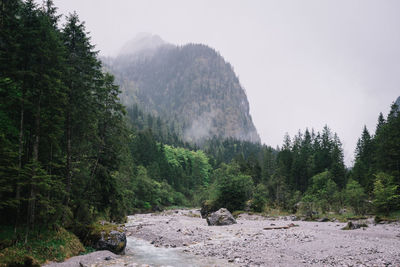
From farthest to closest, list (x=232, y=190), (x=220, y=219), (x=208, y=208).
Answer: (x=208, y=208)
(x=232, y=190)
(x=220, y=219)

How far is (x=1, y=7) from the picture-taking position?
14.5 m

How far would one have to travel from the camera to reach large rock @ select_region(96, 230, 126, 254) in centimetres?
1717

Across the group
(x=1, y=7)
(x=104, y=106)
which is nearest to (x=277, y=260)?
(x=104, y=106)

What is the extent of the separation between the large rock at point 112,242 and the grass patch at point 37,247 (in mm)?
1281

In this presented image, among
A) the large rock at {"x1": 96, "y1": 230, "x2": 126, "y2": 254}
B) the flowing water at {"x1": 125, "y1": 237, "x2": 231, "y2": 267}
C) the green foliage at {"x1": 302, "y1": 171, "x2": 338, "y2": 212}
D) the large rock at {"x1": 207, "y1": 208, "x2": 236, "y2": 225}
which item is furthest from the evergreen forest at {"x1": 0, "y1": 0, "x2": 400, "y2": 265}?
the large rock at {"x1": 207, "y1": 208, "x2": 236, "y2": 225}

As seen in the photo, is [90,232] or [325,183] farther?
[325,183]

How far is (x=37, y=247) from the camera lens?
13750 mm

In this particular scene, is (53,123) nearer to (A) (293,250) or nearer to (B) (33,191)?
(B) (33,191)

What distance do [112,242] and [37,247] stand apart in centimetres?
486

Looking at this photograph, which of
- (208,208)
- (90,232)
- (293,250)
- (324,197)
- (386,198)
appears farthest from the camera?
(324,197)

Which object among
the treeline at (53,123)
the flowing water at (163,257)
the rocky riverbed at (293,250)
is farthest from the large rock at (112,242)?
the rocky riverbed at (293,250)

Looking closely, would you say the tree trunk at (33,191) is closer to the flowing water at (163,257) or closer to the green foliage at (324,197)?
the flowing water at (163,257)

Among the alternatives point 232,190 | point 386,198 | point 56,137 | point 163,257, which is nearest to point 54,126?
point 56,137

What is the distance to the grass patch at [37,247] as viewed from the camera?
474 inches
